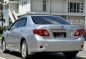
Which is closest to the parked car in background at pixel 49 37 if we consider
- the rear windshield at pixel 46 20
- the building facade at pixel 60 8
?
the rear windshield at pixel 46 20

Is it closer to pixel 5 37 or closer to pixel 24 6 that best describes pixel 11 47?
pixel 5 37

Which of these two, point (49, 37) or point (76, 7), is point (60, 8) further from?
point (49, 37)

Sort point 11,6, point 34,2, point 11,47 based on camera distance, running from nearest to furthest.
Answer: point 11,47, point 34,2, point 11,6

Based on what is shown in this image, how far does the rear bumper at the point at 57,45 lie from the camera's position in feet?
38.5

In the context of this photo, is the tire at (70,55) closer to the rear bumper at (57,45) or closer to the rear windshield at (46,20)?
the rear bumper at (57,45)

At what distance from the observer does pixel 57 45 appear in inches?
465

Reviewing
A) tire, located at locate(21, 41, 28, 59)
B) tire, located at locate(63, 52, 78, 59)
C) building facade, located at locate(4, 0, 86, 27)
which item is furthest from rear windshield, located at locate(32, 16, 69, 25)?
building facade, located at locate(4, 0, 86, 27)

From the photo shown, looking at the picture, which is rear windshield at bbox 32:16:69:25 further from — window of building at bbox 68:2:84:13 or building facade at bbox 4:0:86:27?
window of building at bbox 68:2:84:13

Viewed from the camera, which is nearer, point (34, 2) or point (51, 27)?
point (51, 27)

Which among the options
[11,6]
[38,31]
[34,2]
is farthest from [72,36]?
[11,6]

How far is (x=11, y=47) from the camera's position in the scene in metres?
14.5

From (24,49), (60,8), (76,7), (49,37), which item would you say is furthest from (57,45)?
(76,7)

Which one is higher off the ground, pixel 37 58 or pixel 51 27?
pixel 51 27

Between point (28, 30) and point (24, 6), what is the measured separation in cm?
4257
